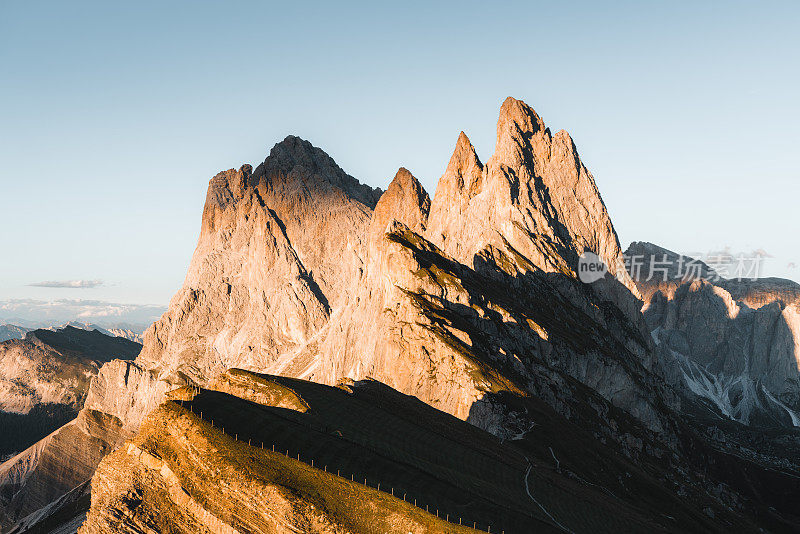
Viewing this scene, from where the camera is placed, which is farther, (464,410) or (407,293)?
(407,293)

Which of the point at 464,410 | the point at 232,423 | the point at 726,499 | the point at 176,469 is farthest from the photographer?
the point at 726,499

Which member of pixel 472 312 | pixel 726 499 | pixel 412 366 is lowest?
pixel 726 499

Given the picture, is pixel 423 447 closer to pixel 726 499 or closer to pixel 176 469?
pixel 176 469

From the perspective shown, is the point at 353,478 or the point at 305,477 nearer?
the point at 305,477

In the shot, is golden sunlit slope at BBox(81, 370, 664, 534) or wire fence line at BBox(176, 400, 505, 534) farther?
wire fence line at BBox(176, 400, 505, 534)

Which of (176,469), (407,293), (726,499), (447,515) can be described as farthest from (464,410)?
(726,499)

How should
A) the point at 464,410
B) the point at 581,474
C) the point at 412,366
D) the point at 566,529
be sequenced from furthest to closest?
1. the point at 412,366
2. the point at 464,410
3. the point at 581,474
4. the point at 566,529

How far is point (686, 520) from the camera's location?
12456cm

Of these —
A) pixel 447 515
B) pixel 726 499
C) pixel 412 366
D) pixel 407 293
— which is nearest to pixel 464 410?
pixel 412 366

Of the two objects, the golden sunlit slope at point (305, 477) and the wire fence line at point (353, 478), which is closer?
the golden sunlit slope at point (305, 477)

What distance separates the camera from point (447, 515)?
2432 inches

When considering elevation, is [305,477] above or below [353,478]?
above

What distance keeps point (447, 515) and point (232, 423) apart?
23.7m

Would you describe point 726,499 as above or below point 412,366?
below
